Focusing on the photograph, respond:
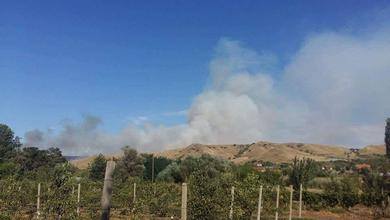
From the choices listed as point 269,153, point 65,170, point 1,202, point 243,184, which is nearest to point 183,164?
point 1,202

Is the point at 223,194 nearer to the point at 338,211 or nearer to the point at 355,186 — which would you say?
the point at 338,211

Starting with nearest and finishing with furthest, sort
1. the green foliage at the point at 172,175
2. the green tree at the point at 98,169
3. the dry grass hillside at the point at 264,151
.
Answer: the green foliage at the point at 172,175 < the green tree at the point at 98,169 < the dry grass hillside at the point at 264,151

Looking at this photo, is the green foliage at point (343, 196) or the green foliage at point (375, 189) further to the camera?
the green foliage at point (343, 196)

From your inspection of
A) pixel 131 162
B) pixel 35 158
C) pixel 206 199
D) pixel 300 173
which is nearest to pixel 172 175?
pixel 131 162

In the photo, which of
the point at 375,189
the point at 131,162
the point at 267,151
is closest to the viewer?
the point at 375,189

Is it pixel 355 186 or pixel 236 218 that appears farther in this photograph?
pixel 355 186

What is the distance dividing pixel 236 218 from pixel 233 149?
170530mm

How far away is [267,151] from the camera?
164500 millimetres

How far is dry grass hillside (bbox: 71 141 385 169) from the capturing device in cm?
15925

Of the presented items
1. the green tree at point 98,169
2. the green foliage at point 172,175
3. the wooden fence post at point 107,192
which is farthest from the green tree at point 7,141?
the wooden fence post at point 107,192

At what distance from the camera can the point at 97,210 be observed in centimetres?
2384

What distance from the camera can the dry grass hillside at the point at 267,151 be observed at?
159 metres

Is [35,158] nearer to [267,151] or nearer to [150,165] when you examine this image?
[150,165]

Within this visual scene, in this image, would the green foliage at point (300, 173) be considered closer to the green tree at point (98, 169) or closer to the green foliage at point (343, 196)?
the green foliage at point (343, 196)
